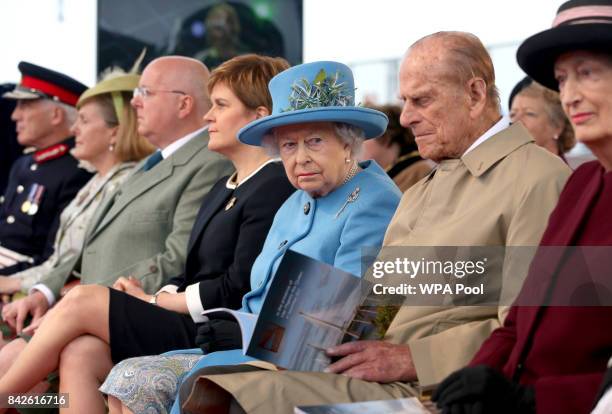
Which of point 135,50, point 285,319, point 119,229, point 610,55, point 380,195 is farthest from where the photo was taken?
point 135,50

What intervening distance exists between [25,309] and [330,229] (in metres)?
2.14

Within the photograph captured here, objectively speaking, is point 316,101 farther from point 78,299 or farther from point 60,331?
point 60,331

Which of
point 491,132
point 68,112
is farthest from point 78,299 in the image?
point 68,112

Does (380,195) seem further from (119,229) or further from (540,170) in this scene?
(119,229)

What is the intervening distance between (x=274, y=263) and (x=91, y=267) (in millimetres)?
1628

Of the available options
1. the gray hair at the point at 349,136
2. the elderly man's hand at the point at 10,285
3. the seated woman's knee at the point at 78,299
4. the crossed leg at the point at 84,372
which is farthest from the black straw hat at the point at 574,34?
the elderly man's hand at the point at 10,285

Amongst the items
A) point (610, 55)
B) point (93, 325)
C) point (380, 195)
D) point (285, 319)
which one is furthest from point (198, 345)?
point (610, 55)

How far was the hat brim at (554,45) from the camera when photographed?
108 inches

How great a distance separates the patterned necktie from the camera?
17.7 ft

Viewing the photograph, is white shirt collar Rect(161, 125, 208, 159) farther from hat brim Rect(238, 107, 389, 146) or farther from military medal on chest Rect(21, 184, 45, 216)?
military medal on chest Rect(21, 184, 45, 216)

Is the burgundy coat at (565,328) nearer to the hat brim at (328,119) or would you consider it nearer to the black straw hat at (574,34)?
the black straw hat at (574,34)

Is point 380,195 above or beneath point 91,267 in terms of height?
above

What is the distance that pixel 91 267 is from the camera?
532cm

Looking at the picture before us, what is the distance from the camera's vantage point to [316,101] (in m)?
3.95
